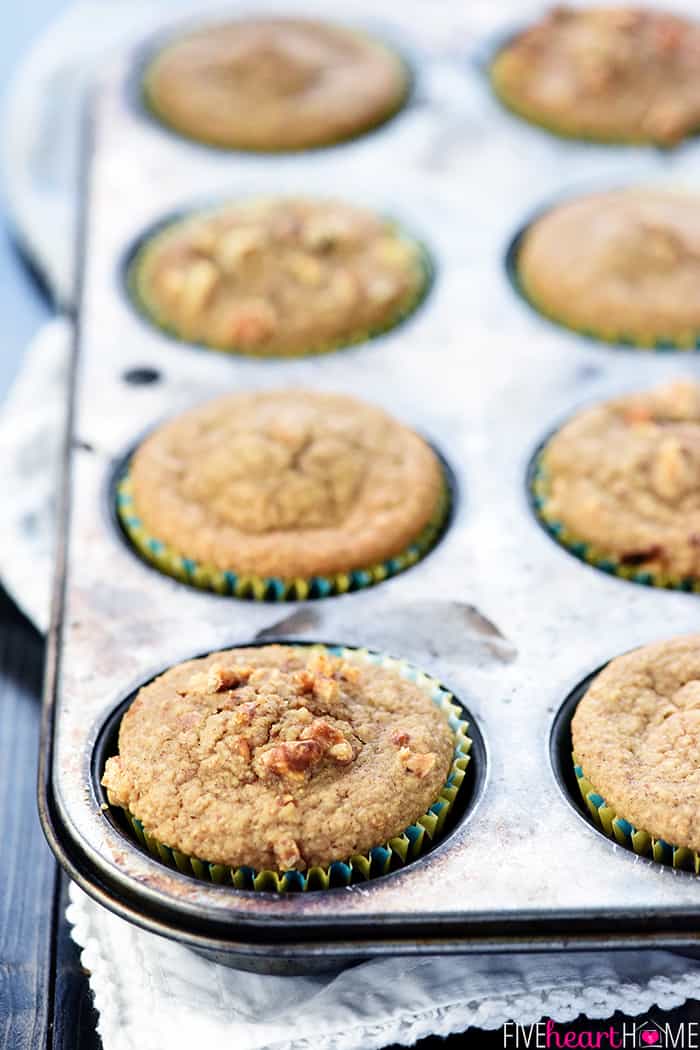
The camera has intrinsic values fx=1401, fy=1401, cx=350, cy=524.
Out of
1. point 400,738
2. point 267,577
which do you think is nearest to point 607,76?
point 267,577

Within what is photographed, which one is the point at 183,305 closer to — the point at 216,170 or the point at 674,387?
the point at 216,170

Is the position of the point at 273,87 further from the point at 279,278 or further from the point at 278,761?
the point at 278,761

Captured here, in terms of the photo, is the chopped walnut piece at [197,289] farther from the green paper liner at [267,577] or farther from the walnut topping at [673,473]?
the walnut topping at [673,473]

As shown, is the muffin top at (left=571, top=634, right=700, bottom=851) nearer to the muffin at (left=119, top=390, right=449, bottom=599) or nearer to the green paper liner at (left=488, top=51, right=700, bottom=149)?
the muffin at (left=119, top=390, right=449, bottom=599)

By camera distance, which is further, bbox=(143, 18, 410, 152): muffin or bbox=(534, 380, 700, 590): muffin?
bbox=(143, 18, 410, 152): muffin

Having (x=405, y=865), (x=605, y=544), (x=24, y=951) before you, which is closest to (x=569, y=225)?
(x=605, y=544)

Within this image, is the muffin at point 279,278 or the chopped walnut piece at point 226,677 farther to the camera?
the muffin at point 279,278

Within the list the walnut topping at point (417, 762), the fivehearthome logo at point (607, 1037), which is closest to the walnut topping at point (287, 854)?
the walnut topping at point (417, 762)

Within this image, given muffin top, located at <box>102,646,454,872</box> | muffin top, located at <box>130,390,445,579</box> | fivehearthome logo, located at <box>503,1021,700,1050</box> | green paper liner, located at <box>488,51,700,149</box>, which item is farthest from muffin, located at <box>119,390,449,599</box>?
green paper liner, located at <box>488,51,700,149</box>
